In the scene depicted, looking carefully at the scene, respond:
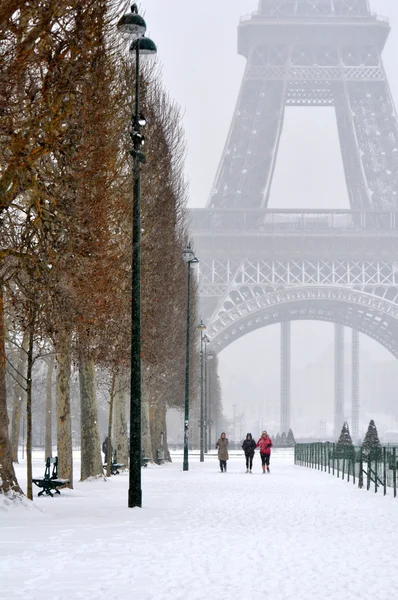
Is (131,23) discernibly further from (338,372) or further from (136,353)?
(338,372)

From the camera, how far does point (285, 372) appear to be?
591 feet

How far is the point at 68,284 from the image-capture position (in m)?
23.7

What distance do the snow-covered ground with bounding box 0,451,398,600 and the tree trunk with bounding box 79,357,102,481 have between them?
269 inches

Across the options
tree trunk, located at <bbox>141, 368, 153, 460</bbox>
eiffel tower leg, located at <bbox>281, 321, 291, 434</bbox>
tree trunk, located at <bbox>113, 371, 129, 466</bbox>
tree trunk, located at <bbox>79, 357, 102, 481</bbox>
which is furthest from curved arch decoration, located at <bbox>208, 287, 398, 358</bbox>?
eiffel tower leg, located at <bbox>281, 321, 291, 434</bbox>

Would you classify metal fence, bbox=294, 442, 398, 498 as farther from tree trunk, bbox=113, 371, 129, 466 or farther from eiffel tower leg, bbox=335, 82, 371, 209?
eiffel tower leg, bbox=335, 82, 371, 209

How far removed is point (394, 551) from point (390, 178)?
9329 cm

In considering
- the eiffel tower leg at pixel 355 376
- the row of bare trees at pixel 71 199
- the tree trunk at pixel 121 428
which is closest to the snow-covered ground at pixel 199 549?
the row of bare trees at pixel 71 199

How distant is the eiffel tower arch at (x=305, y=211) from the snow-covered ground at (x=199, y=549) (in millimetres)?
74263

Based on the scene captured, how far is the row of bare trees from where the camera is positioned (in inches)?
682

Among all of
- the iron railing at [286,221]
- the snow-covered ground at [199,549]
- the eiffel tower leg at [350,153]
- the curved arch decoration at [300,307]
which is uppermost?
the eiffel tower leg at [350,153]

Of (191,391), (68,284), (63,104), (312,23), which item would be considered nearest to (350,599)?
(63,104)

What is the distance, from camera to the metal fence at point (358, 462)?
2719cm

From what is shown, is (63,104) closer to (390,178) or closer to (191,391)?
(191,391)

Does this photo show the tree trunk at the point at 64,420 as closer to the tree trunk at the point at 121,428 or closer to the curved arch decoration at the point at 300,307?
the tree trunk at the point at 121,428
